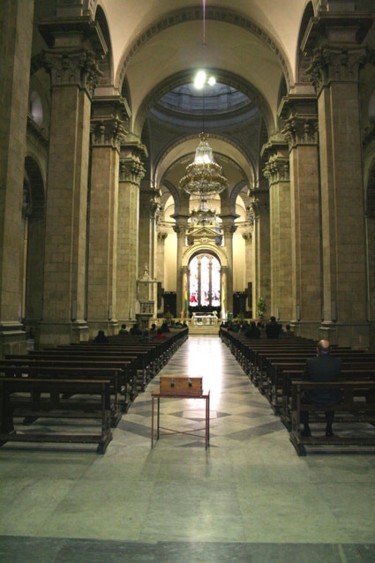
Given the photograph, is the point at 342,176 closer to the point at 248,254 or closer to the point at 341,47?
the point at 341,47

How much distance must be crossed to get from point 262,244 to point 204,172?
274 inches

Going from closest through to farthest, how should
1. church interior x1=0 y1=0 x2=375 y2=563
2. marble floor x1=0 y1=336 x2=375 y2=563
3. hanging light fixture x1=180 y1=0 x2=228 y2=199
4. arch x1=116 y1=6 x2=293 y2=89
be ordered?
marble floor x1=0 y1=336 x2=375 y2=563 < church interior x1=0 y1=0 x2=375 y2=563 < arch x1=116 y1=6 x2=293 y2=89 < hanging light fixture x1=180 y1=0 x2=228 y2=199

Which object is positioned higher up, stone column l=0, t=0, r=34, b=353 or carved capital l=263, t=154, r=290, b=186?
carved capital l=263, t=154, r=290, b=186

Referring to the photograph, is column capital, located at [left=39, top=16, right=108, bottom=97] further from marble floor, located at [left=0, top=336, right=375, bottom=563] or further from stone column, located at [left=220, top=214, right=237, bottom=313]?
stone column, located at [left=220, top=214, right=237, bottom=313]

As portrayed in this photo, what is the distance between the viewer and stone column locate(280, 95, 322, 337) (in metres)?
16.6

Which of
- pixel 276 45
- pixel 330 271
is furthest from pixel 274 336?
pixel 276 45

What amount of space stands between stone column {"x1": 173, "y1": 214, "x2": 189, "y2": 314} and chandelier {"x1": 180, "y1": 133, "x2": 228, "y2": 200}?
1741cm

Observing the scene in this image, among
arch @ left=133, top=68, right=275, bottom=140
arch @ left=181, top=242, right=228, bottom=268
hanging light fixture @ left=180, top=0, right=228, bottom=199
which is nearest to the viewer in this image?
arch @ left=133, top=68, right=275, bottom=140

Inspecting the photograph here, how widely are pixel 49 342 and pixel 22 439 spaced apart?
23.6 feet

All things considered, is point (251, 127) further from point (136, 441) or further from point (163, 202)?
point (136, 441)

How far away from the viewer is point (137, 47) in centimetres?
1941

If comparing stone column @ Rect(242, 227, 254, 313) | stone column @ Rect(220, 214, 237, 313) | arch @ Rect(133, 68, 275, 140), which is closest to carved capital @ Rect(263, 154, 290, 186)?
arch @ Rect(133, 68, 275, 140)

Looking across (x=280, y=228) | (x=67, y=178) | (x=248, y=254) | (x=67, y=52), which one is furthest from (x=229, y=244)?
(x=67, y=178)

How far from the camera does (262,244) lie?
3008 cm
